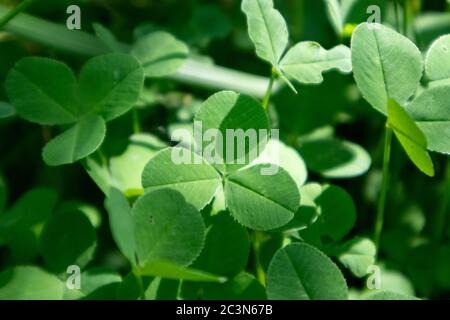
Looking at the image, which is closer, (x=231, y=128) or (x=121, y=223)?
(x=121, y=223)

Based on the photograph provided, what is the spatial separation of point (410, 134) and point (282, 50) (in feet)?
0.66

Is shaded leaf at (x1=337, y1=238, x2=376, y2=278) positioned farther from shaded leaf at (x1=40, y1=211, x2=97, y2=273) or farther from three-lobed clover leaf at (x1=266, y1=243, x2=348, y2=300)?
shaded leaf at (x1=40, y1=211, x2=97, y2=273)

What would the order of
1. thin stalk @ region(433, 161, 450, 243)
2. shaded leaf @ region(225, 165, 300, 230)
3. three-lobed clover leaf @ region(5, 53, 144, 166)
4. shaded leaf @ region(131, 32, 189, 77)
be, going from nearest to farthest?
1. shaded leaf @ region(225, 165, 300, 230)
2. three-lobed clover leaf @ region(5, 53, 144, 166)
3. shaded leaf @ region(131, 32, 189, 77)
4. thin stalk @ region(433, 161, 450, 243)

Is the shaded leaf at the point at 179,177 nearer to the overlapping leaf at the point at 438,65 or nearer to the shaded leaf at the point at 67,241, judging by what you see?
the shaded leaf at the point at 67,241

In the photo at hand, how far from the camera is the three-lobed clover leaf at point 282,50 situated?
0.82 meters

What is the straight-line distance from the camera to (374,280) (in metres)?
0.92

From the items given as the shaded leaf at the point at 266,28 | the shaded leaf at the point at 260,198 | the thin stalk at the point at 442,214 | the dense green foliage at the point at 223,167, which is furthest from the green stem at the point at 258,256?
the thin stalk at the point at 442,214

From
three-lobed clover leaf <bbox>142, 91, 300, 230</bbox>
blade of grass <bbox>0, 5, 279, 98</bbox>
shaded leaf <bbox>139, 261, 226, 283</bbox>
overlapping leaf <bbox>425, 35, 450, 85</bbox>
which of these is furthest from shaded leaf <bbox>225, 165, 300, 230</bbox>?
blade of grass <bbox>0, 5, 279, 98</bbox>

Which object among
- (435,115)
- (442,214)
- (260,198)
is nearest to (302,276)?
(260,198)

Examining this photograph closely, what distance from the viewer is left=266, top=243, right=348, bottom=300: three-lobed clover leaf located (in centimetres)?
70

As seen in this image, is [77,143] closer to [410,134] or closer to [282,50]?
[282,50]

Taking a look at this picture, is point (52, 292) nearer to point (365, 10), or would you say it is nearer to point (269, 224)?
point (269, 224)

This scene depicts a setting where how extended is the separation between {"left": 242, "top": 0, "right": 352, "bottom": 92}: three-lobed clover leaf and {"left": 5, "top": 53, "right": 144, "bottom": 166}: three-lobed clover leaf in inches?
6.1

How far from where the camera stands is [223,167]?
0.80m
